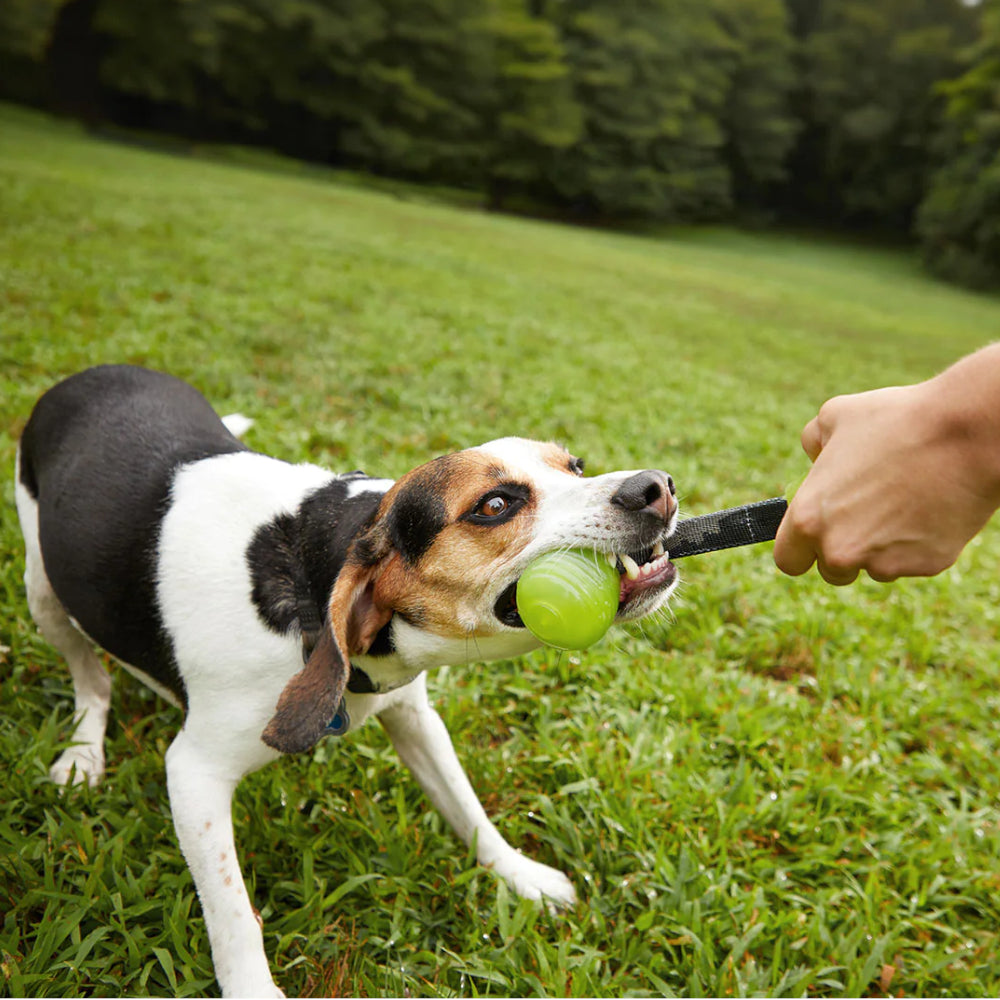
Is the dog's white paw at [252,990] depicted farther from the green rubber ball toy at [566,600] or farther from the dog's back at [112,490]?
the green rubber ball toy at [566,600]

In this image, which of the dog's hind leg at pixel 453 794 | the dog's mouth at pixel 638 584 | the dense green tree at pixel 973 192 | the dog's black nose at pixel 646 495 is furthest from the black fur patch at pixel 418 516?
the dense green tree at pixel 973 192

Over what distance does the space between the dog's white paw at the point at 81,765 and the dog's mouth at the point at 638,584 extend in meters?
1.69

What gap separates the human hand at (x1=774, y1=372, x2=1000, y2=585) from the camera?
5.32 feet

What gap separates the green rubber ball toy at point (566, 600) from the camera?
76.4 inches

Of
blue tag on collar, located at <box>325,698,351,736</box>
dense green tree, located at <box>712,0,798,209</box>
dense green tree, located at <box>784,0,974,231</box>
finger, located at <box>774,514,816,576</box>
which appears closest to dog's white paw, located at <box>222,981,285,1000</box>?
blue tag on collar, located at <box>325,698,351,736</box>

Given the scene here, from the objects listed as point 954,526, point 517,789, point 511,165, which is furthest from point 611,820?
point 511,165

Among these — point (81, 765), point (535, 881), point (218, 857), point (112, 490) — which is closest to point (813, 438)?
point (535, 881)

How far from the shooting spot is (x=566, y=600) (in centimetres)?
193

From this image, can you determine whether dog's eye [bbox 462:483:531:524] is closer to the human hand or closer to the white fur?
the white fur

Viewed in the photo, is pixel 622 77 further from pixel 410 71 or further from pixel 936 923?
pixel 936 923

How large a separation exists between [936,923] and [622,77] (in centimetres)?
4512

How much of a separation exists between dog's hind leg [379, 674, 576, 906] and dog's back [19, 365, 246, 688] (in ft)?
2.49

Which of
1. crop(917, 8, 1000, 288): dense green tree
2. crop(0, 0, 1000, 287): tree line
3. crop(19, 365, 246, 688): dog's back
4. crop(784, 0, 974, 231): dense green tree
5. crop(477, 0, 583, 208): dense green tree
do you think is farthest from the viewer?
crop(784, 0, 974, 231): dense green tree

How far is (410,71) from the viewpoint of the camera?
38.0 meters
